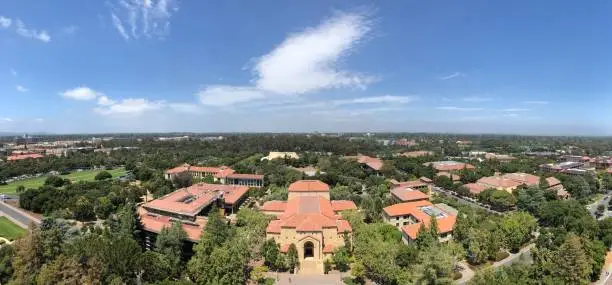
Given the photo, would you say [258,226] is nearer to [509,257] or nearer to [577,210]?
[509,257]

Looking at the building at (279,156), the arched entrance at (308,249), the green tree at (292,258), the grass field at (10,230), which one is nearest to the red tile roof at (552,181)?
the arched entrance at (308,249)

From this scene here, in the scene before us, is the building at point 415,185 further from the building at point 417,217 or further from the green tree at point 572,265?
the green tree at point 572,265

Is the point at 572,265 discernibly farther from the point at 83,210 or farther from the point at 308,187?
the point at 83,210

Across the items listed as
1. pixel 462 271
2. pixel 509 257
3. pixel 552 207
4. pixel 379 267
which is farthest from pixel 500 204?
pixel 379 267

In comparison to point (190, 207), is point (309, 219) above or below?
above

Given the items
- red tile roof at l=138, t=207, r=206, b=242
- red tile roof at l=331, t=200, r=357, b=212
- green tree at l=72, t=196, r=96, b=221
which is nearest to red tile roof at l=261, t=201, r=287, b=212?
red tile roof at l=331, t=200, r=357, b=212

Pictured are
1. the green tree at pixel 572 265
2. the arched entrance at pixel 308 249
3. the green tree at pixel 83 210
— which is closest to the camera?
the green tree at pixel 572 265

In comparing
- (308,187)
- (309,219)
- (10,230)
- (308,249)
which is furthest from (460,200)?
(10,230)
